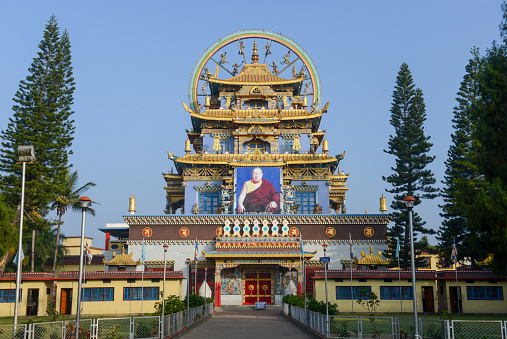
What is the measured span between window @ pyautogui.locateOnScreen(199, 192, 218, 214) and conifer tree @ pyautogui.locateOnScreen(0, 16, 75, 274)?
1375 centimetres

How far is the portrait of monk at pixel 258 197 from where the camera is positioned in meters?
48.4

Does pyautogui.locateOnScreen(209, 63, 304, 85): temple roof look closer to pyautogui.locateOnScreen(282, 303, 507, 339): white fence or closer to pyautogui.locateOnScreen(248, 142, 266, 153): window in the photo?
pyautogui.locateOnScreen(248, 142, 266, 153): window

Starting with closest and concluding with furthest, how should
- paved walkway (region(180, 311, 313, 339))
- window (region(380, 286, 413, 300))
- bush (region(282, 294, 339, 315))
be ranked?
paved walkway (region(180, 311, 313, 339)), bush (region(282, 294, 339, 315)), window (region(380, 286, 413, 300))

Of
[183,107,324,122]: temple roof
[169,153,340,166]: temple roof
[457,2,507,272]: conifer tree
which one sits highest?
[183,107,324,122]: temple roof

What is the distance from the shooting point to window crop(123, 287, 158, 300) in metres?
37.5

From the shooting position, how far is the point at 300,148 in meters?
53.4

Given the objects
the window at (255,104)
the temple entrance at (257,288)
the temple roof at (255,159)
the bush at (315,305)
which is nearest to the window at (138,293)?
the temple entrance at (257,288)

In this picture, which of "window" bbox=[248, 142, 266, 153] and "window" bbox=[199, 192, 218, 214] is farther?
"window" bbox=[248, 142, 266, 153]

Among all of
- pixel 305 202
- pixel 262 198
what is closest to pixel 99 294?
pixel 262 198

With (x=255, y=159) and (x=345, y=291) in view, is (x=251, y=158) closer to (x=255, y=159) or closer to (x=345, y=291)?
(x=255, y=159)

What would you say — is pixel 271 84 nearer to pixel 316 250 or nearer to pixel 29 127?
pixel 316 250

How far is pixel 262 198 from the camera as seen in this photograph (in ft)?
160

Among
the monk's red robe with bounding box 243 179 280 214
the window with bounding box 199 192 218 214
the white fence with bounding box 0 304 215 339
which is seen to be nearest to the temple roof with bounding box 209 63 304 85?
the monk's red robe with bounding box 243 179 280 214

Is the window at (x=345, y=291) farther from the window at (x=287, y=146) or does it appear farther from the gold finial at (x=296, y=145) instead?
the window at (x=287, y=146)
